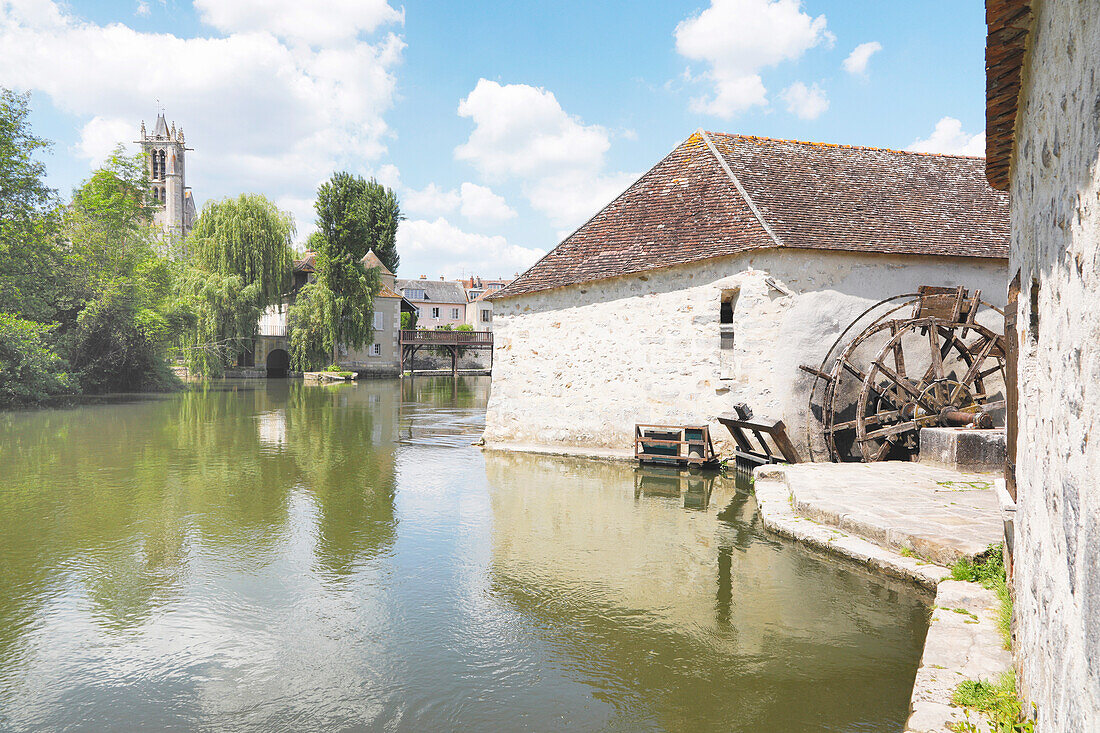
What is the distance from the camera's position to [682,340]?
39.6ft

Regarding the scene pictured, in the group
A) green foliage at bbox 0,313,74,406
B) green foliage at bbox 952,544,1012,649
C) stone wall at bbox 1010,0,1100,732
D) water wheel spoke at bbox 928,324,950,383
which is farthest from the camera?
green foliage at bbox 0,313,74,406

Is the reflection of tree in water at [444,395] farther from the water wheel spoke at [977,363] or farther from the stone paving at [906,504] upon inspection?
the stone paving at [906,504]

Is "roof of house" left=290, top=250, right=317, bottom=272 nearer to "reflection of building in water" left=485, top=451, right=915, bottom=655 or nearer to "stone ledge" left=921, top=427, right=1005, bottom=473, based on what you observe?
"reflection of building in water" left=485, top=451, right=915, bottom=655

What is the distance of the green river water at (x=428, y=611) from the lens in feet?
13.6

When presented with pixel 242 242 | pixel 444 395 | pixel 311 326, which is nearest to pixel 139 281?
pixel 242 242

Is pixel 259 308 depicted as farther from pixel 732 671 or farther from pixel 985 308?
pixel 732 671

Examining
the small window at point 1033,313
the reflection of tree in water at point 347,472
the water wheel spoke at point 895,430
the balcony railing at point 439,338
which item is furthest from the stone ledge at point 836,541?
the balcony railing at point 439,338

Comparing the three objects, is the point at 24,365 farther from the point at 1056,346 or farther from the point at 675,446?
the point at 1056,346

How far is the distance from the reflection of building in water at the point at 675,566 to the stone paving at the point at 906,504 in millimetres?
497

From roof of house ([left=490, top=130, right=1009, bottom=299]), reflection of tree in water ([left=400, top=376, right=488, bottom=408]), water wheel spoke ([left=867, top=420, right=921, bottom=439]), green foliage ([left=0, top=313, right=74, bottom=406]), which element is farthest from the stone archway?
water wheel spoke ([left=867, top=420, right=921, bottom=439])

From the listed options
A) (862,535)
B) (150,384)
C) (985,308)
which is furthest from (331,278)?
(862,535)

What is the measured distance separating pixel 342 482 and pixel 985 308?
36.3 feet

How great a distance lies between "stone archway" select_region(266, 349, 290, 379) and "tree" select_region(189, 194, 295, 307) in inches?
252

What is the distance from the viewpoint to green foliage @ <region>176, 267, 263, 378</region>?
33219mm
